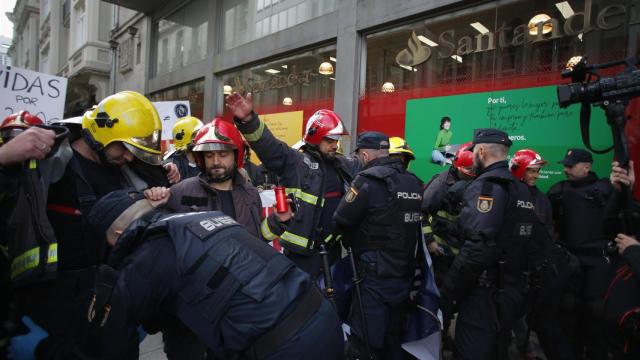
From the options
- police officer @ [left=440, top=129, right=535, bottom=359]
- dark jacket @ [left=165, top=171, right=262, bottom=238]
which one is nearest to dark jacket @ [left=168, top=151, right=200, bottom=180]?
dark jacket @ [left=165, top=171, right=262, bottom=238]

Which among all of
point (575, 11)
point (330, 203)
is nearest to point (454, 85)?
point (575, 11)

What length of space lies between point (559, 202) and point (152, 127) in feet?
13.3

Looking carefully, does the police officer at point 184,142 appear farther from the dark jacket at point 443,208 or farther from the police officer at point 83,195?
the dark jacket at point 443,208

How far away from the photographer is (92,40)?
20.3 meters

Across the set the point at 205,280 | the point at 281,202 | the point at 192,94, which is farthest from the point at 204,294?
the point at 192,94

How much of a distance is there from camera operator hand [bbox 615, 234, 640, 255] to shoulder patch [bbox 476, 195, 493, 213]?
925 millimetres

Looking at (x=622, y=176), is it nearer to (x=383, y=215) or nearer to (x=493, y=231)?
(x=493, y=231)

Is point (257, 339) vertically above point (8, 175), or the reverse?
point (8, 175)

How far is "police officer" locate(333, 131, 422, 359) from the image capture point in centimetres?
311

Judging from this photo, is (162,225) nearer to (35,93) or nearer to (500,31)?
(35,93)

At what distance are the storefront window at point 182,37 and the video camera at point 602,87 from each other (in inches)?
460

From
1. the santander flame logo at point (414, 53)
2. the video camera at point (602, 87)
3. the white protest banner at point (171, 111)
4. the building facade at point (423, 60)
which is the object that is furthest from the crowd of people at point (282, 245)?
the santander flame logo at point (414, 53)

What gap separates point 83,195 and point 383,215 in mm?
2054

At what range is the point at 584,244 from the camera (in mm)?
3943
